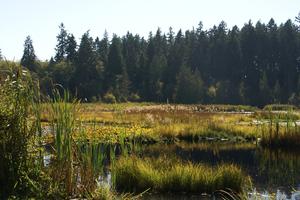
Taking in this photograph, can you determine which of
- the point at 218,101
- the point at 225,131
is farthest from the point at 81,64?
the point at 225,131

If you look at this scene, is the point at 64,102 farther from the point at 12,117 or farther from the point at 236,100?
the point at 236,100

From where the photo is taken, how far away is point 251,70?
280 ft

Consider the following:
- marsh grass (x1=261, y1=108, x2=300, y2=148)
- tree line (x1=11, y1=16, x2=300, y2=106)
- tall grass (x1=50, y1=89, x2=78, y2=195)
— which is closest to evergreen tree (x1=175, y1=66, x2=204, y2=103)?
tree line (x1=11, y1=16, x2=300, y2=106)

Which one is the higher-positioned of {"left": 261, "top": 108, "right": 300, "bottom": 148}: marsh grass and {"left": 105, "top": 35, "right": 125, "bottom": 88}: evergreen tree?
{"left": 105, "top": 35, "right": 125, "bottom": 88}: evergreen tree

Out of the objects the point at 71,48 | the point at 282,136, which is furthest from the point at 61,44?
the point at 282,136

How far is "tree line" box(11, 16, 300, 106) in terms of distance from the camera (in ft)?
240

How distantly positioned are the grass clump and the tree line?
56.9m

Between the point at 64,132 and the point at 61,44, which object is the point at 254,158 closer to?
the point at 64,132

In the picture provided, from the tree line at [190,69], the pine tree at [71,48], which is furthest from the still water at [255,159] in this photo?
the pine tree at [71,48]

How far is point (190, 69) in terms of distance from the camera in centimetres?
8519

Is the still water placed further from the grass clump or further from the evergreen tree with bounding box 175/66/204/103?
the evergreen tree with bounding box 175/66/204/103

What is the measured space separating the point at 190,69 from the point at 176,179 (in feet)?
246

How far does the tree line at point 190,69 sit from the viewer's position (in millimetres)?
73188

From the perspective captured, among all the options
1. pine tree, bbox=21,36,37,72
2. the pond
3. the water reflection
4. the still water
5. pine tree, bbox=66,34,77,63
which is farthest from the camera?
pine tree, bbox=66,34,77,63
